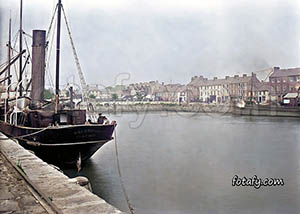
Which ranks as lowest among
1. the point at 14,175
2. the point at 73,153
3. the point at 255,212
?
the point at 255,212

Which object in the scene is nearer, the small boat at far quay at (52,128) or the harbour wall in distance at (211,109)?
the small boat at far quay at (52,128)

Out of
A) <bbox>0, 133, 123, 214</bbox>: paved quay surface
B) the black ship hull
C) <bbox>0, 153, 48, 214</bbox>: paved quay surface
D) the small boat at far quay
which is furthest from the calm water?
<bbox>0, 153, 48, 214</bbox>: paved quay surface

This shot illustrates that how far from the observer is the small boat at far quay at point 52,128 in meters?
11.1

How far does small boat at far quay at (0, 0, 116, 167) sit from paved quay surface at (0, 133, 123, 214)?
17.2ft

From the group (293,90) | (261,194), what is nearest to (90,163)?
(261,194)

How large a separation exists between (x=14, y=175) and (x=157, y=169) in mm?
8603

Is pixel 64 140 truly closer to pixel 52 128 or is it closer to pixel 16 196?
pixel 52 128

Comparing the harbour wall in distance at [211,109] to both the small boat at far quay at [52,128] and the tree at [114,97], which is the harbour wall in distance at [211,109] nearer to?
the tree at [114,97]

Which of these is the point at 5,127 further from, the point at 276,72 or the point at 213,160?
the point at 276,72

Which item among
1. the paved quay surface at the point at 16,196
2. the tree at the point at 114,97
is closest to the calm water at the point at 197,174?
the paved quay surface at the point at 16,196

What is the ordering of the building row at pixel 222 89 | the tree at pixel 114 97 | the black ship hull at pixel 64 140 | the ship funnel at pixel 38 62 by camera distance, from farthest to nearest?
the tree at pixel 114 97, the building row at pixel 222 89, the ship funnel at pixel 38 62, the black ship hull at pixel 64 140

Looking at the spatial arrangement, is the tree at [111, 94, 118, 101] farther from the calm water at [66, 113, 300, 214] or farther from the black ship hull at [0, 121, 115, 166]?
the black ship hull at [0, 121, 115, 166]

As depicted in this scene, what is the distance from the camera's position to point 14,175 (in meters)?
5.29

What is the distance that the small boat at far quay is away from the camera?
11.1m
